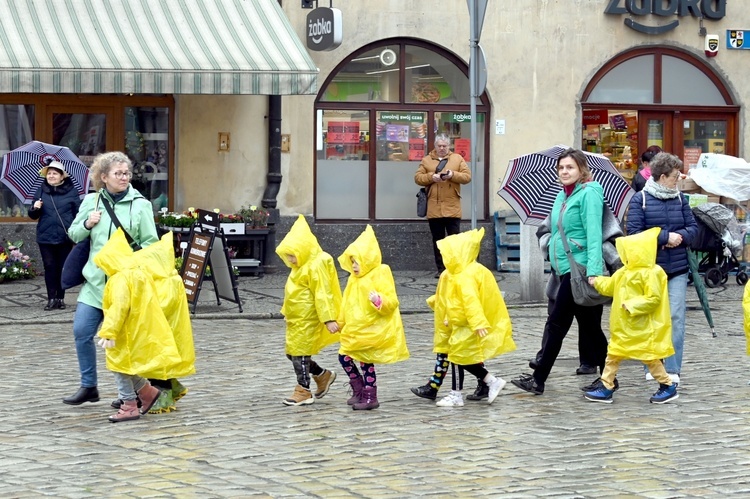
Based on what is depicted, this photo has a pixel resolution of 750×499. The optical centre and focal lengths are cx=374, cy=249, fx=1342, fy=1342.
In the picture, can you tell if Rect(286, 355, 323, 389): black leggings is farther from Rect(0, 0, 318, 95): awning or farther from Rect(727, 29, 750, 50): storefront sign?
Rect(727, 29, 750, 50): storefront sign

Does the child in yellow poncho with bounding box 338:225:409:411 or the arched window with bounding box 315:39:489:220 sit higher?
the arched window with bounding box 315:39:489:220

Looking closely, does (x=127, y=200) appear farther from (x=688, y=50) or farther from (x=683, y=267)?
(x=688, y=50)

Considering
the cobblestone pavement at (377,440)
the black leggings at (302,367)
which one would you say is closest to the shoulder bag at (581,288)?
the cobblestone pavement at (377,440)

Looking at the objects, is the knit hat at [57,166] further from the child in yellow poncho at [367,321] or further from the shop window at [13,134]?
the child in yellow poncho at [367,321]

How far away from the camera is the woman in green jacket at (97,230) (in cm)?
847

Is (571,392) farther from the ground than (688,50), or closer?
closer

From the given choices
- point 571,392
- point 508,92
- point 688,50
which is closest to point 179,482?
point 571,392

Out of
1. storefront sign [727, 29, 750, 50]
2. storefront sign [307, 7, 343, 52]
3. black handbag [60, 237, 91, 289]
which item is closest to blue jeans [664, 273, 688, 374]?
black handbag [60, 237, 91, 289]

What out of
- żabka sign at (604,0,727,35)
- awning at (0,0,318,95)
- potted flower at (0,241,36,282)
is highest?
żabka sign at (604,0,727,35)

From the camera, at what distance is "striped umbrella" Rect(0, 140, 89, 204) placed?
14.2 meters

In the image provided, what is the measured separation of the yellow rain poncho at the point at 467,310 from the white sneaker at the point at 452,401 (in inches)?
11.9

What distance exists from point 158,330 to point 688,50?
12213mm

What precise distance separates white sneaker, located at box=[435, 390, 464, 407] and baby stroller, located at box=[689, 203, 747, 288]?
6520 mm

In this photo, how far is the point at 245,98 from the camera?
17156mm
